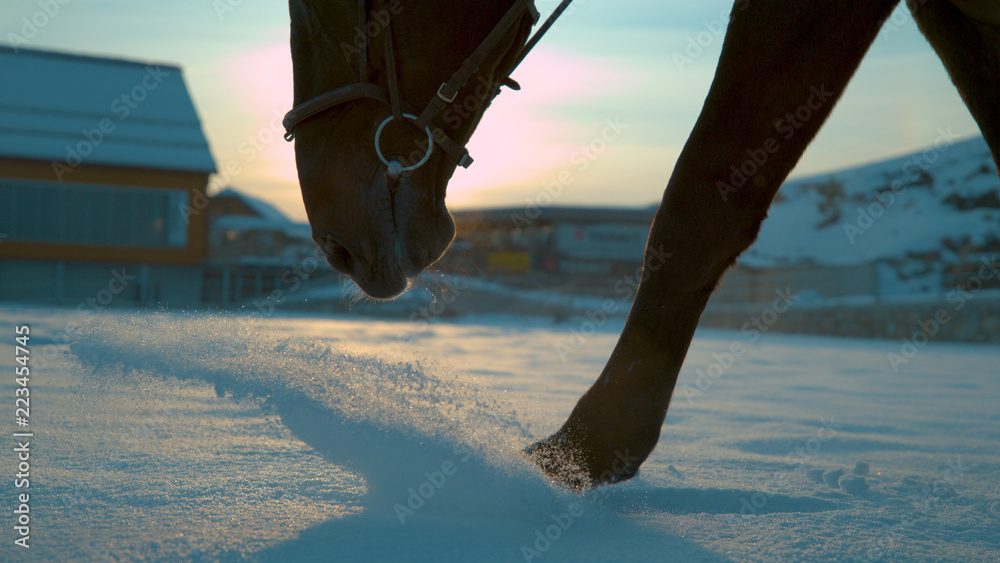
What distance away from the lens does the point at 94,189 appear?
1593 centimetres

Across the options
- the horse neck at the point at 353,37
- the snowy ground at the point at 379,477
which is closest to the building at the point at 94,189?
the snowy ground at the point at 379,477

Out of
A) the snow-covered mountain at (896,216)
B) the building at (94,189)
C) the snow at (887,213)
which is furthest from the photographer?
the snow at (887,213)

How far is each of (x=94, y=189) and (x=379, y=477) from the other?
1707 centimetres

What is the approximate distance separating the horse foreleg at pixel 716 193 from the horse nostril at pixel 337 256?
21.2 inches

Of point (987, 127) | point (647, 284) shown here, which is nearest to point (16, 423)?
point (647, 284)

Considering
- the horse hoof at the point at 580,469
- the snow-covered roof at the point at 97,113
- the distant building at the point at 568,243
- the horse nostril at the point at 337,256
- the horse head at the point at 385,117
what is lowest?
the distant building at the point at 568,243

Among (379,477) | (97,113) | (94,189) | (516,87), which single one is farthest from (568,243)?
(379,477)

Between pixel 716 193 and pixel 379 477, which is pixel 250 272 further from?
pixel 716 193

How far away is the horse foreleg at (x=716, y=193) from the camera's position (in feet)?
4.45

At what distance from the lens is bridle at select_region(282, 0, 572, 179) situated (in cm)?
130

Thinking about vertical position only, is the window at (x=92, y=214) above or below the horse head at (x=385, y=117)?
below

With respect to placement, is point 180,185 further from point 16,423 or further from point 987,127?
point 987,127

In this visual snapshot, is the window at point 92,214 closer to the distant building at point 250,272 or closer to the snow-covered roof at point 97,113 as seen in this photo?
the snow-covered roof at point 97,113

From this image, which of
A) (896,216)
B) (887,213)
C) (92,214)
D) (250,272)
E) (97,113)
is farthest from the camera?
(887,213)
